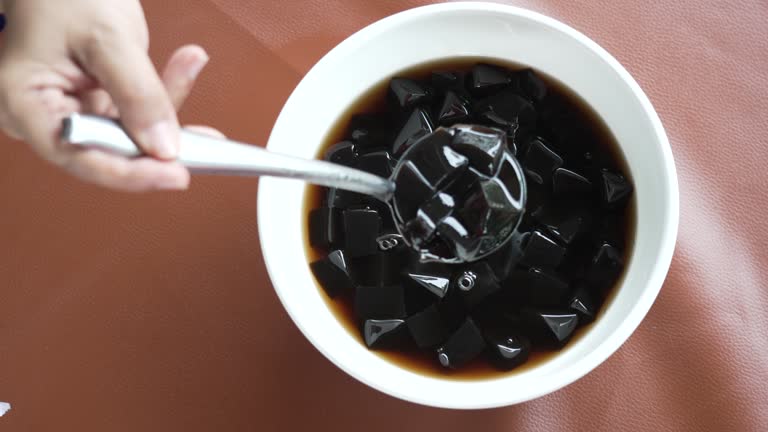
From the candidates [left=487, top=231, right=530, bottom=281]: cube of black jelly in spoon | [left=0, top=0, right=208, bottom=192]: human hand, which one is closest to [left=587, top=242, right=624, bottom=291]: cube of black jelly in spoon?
[left=487, top=231, right=530, bottom=281]: cube of black jelly in spoon

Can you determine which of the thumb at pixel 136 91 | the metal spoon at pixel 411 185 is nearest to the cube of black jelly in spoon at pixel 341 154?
the metal spoon at pixel 411 185

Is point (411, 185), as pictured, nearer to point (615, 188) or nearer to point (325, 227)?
point (325, 227)

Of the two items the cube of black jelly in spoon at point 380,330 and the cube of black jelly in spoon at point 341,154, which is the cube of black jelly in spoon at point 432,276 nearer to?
the cube of black jelly in spoon at point 380,330

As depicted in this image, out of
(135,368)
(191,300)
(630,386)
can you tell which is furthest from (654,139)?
(135,368)

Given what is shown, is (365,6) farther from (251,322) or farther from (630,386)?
(630,386)

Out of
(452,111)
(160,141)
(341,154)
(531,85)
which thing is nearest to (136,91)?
(160,141)
